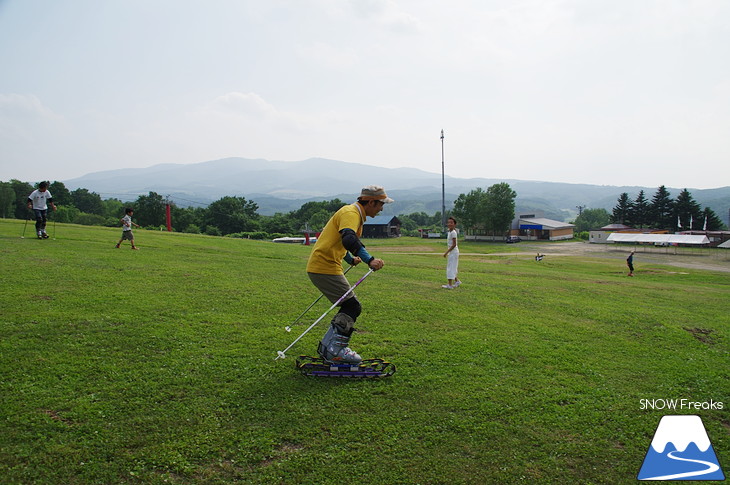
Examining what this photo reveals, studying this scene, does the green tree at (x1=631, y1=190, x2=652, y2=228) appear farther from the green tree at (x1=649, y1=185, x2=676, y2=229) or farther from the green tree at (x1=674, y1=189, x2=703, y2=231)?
the green tree at (x1=674, y1=189, x2=703, y2=231)

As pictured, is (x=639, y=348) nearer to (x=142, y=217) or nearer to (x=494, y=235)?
(x=494, y=235)

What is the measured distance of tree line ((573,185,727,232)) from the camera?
10475 centimetres

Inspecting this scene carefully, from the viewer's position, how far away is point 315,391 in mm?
6523

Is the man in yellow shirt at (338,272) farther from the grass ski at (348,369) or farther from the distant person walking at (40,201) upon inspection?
the distant person walking at (40,201)

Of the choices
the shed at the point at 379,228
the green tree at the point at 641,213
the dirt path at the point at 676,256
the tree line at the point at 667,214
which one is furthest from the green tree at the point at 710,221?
the shed at the point at 379,228

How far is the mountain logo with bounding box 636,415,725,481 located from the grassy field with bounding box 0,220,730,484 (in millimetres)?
149

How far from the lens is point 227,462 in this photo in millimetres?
4836

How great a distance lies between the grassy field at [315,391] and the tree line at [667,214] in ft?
393

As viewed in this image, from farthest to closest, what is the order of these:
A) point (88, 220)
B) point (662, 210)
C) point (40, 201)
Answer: point (88, 220), point (662, 210), point (40, 201)

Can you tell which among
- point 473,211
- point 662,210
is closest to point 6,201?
point 473,211

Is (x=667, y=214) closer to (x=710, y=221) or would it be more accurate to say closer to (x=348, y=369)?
(x=710, y=221)

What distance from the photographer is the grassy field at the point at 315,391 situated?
4.88m

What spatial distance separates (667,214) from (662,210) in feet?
5.76

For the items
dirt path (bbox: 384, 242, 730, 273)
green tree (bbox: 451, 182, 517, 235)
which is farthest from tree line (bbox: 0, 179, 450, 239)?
dirt path (bbox: 384, 242, 730, 273)
